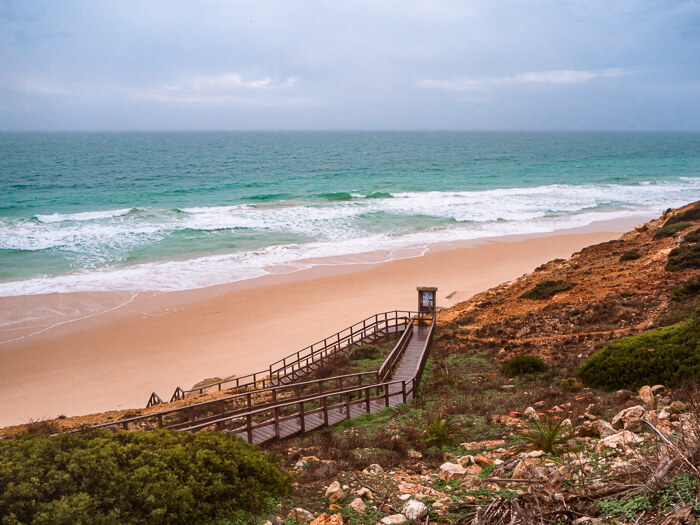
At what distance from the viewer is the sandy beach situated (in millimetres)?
18812

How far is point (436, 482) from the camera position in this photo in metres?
7.04

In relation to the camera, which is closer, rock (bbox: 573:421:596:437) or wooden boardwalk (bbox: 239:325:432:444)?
rock (bbox: 573:421:596:437)

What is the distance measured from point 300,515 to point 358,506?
692 millimetres

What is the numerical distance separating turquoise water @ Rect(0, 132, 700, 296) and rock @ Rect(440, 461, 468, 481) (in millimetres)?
24738

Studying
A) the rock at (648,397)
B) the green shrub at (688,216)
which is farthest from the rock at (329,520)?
the green shrub at (688,216)

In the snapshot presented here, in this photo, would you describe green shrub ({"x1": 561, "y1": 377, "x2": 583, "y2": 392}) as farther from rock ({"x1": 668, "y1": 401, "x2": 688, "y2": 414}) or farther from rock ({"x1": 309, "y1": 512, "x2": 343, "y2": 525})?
rock ({"x1": 309, "y1": 512, "x2": 343, "y2": 525})

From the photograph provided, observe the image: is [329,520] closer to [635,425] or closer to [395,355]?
[635,425]

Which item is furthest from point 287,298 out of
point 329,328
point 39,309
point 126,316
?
point 39,309

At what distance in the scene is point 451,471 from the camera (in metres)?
7.24

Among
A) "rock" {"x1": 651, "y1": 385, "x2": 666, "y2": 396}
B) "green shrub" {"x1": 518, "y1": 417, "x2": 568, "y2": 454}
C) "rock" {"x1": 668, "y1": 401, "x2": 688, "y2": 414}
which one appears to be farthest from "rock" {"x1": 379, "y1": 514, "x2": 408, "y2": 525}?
"rock" {"x1": 651, "y1": 385, "x2": 666, "y2": 396}

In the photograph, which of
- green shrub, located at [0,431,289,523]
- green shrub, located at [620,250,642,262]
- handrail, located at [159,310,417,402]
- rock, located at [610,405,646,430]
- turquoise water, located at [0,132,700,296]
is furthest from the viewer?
turquoise water, located at [0,132,700,296]

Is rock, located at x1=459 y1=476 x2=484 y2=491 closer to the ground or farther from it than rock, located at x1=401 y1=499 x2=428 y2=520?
closer to the ground

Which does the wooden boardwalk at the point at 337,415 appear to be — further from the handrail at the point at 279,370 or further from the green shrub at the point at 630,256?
the green shrub at the point at 630,256

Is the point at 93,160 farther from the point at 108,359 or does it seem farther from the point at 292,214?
the point at 108,359
